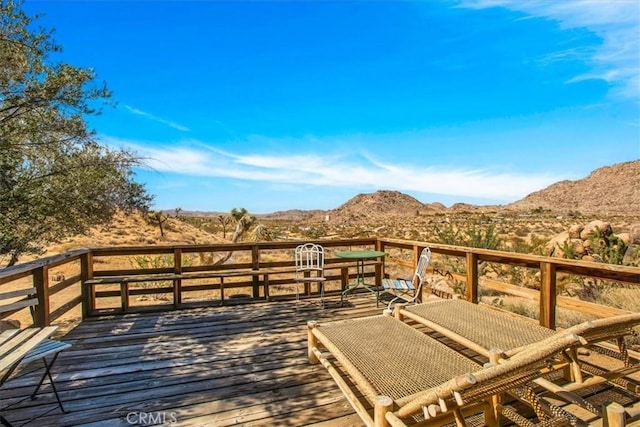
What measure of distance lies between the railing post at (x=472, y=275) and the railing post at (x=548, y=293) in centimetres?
98

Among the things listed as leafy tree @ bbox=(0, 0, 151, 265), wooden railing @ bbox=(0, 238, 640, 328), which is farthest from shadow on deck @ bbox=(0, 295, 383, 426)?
leafy tree @ bbox=(0, 0, 151, 265)

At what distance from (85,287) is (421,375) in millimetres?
5165

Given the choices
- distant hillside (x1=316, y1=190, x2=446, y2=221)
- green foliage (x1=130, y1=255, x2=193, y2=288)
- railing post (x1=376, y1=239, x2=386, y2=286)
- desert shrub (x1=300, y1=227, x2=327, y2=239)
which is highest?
distant hillside (x1=316, y1=190, x2=446, y2=221)

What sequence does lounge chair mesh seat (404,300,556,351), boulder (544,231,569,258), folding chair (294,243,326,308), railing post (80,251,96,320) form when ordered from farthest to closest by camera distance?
boulder (544,231,569,258), folding chair (294,243,326,308), railing post (80,251,96,320), lounge chair mesh seat (404,300,556,351)

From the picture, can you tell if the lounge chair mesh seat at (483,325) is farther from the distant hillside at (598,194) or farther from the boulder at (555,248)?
the distant hillside at (598,194)

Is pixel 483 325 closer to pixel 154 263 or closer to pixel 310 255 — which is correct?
pixel 310 255

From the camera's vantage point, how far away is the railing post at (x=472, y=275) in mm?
4566

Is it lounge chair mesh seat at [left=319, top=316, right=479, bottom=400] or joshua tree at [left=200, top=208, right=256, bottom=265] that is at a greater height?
joshua tree at [left=200, top=208, right=256, bottom=265]

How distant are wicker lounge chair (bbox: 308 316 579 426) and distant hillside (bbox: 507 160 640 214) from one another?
169 feet

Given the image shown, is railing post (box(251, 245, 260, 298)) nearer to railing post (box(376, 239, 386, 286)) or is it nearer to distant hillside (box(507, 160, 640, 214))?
railing post (box(376, 239, 386, 286))

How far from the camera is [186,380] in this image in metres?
3.00

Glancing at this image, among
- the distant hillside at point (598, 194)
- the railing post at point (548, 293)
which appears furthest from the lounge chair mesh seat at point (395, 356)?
the distant hillside at point (598, 194)

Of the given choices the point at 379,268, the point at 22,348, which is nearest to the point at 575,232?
the point at 379,268

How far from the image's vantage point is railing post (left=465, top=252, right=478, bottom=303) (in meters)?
4.57
